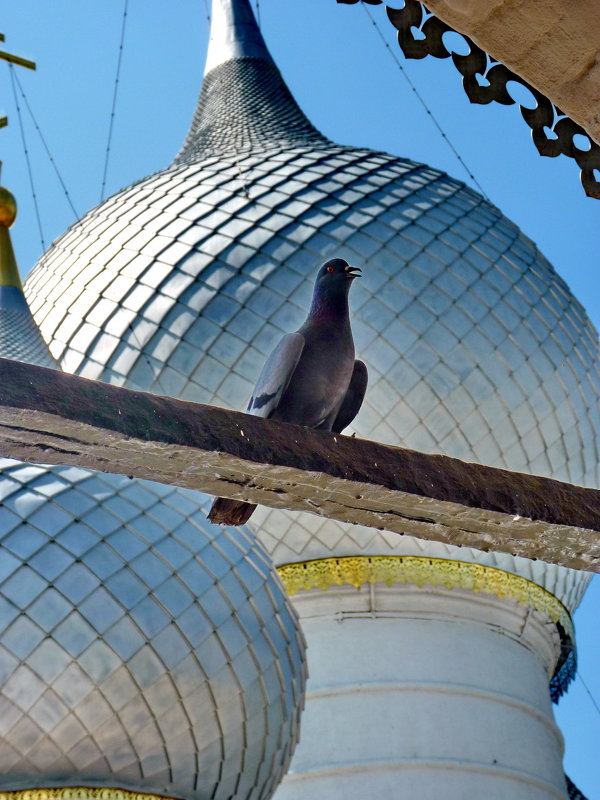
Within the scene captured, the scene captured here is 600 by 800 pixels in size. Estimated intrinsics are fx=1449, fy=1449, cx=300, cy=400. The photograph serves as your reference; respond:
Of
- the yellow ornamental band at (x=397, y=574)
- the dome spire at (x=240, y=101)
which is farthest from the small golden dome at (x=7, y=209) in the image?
the yellow ornamental band at (x=397, y=574)

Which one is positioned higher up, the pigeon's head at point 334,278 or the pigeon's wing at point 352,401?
the pigeon's head at point 334,278

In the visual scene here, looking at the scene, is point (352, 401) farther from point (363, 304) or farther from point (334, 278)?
point (363, 304)

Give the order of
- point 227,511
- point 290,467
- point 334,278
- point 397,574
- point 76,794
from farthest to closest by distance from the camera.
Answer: point 397,574, point 76,794, point 334,278, point 227,511, point 290,467

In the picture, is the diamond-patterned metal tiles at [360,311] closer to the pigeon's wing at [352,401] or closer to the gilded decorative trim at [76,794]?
the gilded decorative trim at [76,794]

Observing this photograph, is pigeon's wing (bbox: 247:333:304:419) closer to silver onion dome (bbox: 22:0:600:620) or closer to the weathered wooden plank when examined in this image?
the weathered wooden plank

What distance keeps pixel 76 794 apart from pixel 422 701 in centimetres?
294

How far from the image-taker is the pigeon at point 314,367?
379 cm

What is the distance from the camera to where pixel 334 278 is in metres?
3.94

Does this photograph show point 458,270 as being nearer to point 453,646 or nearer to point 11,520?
point 453,646

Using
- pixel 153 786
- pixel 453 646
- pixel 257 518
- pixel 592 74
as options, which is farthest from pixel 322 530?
pixel 592 74

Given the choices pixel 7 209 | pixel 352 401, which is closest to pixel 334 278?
pixel 352 401

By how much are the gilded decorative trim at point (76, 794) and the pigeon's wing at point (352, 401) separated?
10.4 feet

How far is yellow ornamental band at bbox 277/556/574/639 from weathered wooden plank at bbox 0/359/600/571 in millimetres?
6569

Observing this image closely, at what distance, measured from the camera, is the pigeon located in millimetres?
3793
